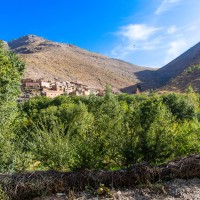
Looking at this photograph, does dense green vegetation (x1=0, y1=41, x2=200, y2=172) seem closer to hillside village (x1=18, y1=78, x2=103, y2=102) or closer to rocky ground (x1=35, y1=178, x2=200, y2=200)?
rocky ground (x1=35, y1=178, x2=200, y2=200)

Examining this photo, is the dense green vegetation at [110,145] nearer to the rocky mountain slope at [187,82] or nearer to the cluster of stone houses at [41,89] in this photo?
the cluster of stone houses at [41,89]

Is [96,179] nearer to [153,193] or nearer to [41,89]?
[153,193]

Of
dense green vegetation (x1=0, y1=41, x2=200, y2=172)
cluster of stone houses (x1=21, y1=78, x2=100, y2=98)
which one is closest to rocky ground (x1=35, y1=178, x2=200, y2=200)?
dense green vegetation (x1=0, y1=41, x2=200, y2=172)

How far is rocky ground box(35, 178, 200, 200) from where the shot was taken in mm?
3879

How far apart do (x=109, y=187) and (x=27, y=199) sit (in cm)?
142

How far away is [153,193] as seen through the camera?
4.01m

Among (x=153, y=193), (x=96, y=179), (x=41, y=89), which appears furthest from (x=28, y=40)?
(x=153, y=193)

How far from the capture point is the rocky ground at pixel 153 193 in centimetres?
388

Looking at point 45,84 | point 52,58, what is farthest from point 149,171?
point 52,58

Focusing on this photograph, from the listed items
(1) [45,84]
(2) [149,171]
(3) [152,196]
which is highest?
(1) [45,84]

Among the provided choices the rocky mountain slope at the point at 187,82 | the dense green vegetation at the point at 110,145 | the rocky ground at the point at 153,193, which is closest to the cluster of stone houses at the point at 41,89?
the rocky mountain slope at the point at 187,82

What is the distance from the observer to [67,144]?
5.32 meters

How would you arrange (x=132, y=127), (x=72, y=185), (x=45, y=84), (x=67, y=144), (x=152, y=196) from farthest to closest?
(x=45, y=84)
(x=132, y=127)
(x=67, y=144)
(x=72, y=185)
(x=152, y=196)

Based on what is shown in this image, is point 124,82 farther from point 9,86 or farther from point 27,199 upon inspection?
point 27,199
